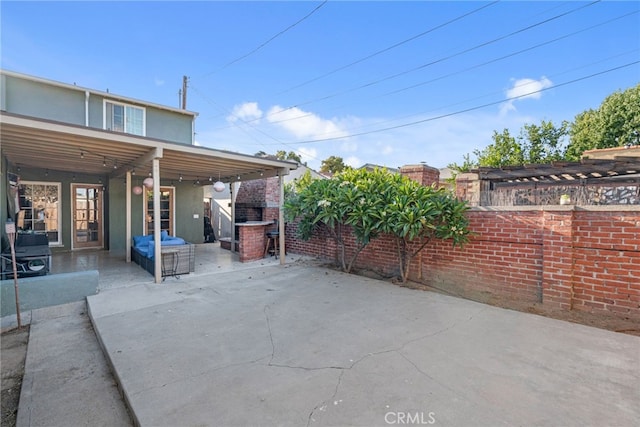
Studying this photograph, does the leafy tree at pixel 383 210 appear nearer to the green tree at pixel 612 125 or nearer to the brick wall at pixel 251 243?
the brick wall at pixel 251 243

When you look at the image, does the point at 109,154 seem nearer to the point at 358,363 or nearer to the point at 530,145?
the point at 358,363

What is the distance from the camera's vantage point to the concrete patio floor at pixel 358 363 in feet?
6.98

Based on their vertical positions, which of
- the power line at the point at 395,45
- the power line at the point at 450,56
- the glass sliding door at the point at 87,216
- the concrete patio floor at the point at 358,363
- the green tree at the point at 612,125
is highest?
the power line at the point at 395,45

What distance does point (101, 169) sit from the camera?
877 cm

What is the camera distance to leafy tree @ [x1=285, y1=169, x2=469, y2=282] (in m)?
5.05

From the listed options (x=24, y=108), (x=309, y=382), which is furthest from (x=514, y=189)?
(x=24, y=108)

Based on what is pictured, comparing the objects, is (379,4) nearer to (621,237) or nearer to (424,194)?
(424,194)

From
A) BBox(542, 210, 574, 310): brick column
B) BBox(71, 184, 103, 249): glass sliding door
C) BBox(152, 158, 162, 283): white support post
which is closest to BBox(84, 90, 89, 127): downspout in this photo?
BBox(71, 184, 103, 249): glass sliding door

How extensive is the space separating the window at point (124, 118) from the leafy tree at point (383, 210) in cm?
688

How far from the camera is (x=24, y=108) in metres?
8.57

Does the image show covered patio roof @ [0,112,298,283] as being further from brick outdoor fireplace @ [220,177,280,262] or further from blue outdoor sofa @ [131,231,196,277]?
brick outdoor fireplace @ [220,177,280,262]

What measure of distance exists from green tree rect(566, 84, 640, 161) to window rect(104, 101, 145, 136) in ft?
61.4

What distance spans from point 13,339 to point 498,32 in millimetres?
13624

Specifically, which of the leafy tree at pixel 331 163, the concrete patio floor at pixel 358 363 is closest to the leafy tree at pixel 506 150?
the concrete patio floor at pixel 358 363
